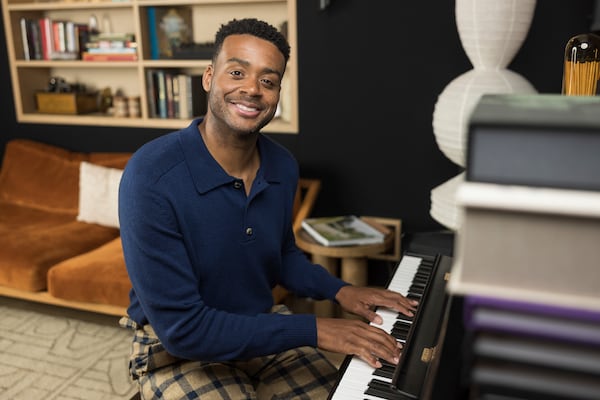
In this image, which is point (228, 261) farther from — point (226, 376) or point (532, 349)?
point (532, 349)

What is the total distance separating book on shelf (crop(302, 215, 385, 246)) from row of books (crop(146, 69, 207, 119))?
1124 mm

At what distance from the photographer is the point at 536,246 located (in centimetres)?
45

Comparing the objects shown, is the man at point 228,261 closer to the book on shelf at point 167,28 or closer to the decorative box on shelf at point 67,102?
the book on shelf at point 167,28

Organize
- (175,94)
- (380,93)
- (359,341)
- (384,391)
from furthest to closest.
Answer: (175,94)
(380,93)
(359,341)
(384,391)

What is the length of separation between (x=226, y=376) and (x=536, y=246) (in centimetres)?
125

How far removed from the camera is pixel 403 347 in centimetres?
125

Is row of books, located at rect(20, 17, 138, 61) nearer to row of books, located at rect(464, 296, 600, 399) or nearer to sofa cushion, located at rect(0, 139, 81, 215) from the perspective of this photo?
sofa cushion, located at rect(0, 139, 81, 215)

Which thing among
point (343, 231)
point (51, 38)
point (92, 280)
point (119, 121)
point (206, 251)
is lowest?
point (92, 280)

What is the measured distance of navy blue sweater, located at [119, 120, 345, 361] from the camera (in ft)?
4.50

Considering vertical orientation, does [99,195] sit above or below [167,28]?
below

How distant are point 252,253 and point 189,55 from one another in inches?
85.4

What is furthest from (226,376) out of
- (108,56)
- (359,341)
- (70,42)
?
(70,42)

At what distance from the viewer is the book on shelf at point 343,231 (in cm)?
276

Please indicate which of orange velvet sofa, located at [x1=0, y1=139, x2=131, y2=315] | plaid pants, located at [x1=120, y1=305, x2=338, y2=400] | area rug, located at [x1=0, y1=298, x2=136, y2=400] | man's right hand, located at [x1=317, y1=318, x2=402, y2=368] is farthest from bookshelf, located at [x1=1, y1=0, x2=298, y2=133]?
man's right hand, located at [x1=317, y1=318, x2=402, y2=368]
